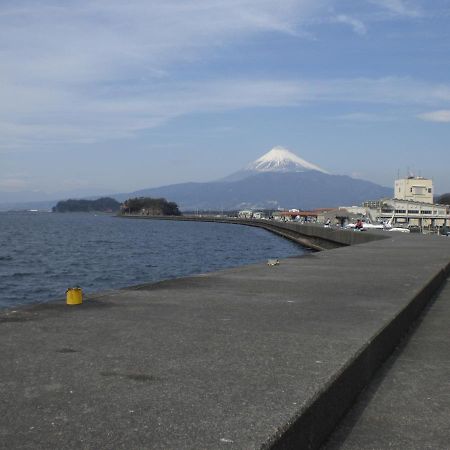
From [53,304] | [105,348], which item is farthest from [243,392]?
[53,304]

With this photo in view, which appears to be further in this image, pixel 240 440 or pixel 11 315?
pixel 11 315

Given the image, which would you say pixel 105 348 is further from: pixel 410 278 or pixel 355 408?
pixel 410 278

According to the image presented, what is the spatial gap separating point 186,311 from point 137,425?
12.8 feet

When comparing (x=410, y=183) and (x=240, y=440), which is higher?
(x=410, y=183)

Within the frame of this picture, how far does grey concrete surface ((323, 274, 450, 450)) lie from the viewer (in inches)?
157

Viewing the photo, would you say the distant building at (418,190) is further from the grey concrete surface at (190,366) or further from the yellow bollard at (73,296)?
the yellow bollard at (73,296)

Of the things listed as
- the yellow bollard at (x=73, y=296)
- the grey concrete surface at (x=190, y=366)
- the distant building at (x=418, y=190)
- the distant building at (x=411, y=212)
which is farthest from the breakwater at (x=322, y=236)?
the distant building at (x=418, y=190)

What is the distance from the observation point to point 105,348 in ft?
17.1

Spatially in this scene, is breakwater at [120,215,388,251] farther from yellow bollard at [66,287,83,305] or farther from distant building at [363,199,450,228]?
distant building at [363,199,450,228]

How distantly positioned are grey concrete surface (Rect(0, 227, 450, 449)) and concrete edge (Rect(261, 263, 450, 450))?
1 cm

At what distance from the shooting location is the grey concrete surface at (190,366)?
10.9 ft

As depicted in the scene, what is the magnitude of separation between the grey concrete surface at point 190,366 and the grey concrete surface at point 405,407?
14cm

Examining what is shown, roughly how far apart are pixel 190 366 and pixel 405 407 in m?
1.66

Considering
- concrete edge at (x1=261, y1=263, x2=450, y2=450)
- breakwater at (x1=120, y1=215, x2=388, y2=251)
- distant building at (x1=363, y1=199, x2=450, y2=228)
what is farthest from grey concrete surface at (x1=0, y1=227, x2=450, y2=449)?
distant building at (x1=363, y1=199, x2=450, y2=228)
